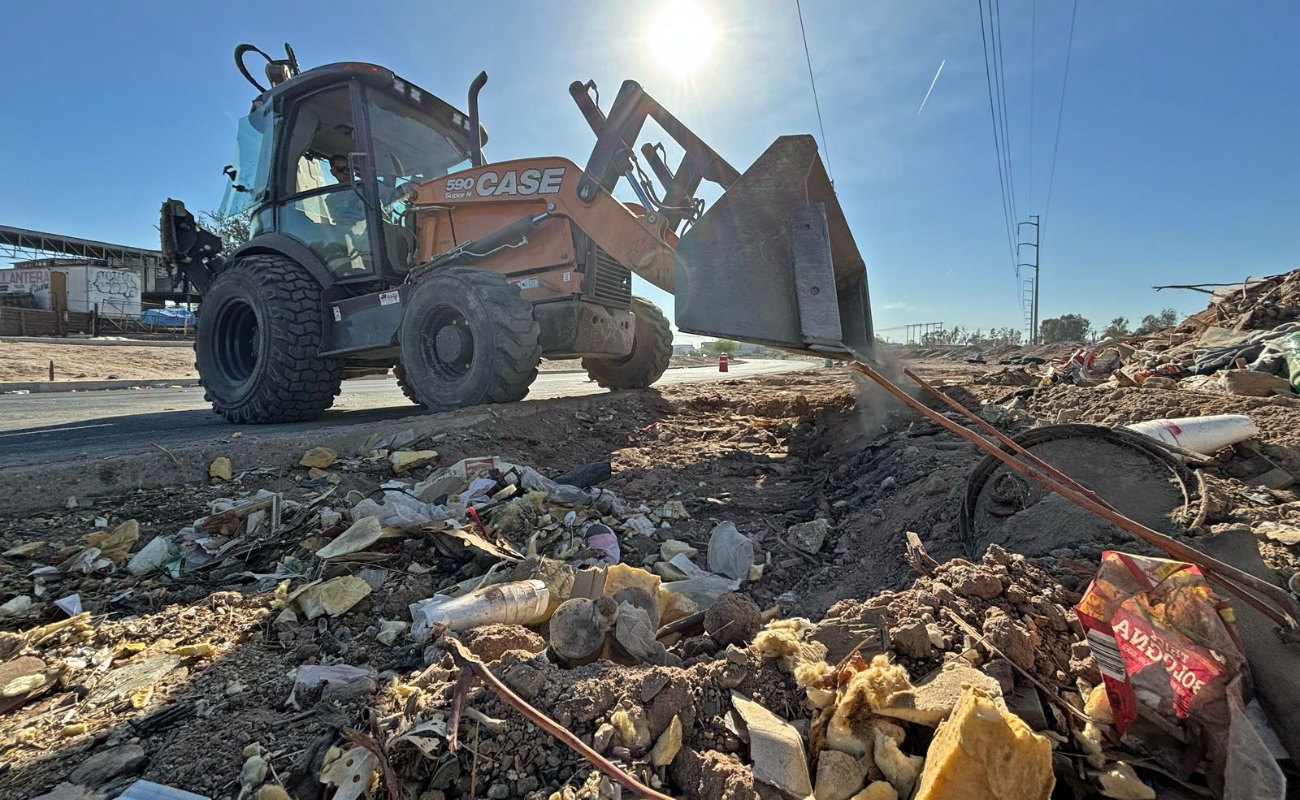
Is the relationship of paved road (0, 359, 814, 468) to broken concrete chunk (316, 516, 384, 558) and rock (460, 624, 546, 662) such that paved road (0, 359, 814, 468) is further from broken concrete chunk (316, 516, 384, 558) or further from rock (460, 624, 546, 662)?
rock (460, 624, 546, 662)

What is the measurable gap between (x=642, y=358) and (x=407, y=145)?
338 cm

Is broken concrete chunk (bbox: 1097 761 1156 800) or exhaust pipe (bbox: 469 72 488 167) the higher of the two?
exhaust pipe (bbox: 469 72 488 167)

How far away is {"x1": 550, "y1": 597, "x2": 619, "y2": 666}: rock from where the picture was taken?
151 cm

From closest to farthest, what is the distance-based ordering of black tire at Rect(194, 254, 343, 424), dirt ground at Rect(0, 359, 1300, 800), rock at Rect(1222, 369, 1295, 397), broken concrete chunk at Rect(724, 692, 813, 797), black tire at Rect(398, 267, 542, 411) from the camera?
1. broken concrete chunk at Rect(724, 692, 813, 797)
2. dirt ground at Rect(0, 359, 1300, 800)
3. rock at Rect(1222, 369, 1295, 397)
4. black tire at Rect(398, 267, 542, 411)
5. black tire at Rect(194, 254, 343, 424)

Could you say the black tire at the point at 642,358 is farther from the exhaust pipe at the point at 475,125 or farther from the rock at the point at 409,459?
the rock at the point at 409,459

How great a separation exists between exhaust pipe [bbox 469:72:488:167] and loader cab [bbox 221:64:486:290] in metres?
0.35

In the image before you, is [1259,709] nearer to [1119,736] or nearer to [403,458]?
[1119,736]

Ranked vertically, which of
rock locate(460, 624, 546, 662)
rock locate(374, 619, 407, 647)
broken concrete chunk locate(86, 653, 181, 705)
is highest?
rock locate(460, 624, 546, 662)

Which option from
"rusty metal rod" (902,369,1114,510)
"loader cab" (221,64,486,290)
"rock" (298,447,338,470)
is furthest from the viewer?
"loader cab" (221,64,486,290)

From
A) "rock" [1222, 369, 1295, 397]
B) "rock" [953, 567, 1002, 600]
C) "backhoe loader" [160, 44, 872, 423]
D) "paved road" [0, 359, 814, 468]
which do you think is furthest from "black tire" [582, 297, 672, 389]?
"rock" [953, 567, 1002, 600]

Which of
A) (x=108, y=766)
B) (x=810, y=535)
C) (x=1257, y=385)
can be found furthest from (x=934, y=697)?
(x=1257, y=385)

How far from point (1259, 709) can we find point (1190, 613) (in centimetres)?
20

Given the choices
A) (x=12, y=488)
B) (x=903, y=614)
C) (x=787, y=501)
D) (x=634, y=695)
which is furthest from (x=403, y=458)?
(x=903, y=614)

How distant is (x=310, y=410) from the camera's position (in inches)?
215
